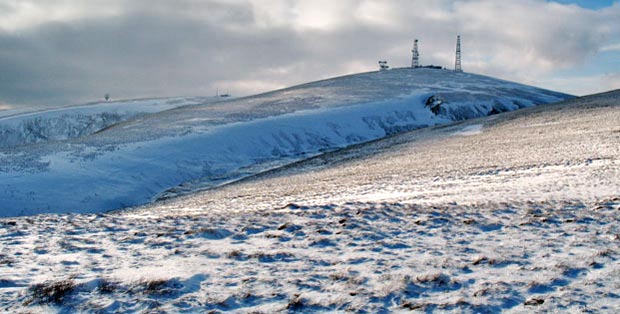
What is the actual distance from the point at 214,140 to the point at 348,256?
38.8m

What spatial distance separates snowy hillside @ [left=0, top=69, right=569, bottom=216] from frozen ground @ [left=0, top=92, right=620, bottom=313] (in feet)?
59.3

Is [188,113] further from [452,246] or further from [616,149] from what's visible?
[452,246]

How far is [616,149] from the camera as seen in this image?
22953mm

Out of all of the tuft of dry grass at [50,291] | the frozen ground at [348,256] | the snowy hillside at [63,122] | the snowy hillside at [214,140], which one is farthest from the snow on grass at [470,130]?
the snowy hillside at [63,122]

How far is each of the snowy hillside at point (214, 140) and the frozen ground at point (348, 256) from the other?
1807 cm

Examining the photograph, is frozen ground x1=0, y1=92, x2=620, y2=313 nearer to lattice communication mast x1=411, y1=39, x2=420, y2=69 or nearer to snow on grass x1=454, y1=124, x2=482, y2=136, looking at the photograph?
snow on grass x1=454, y1=124, x2=482, y2=136

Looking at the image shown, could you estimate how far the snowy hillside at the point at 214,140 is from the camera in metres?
31.6

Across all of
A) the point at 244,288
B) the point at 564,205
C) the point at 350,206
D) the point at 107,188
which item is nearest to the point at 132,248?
the point at 244,288

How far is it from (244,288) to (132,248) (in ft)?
11.9

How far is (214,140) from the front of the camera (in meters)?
47.0

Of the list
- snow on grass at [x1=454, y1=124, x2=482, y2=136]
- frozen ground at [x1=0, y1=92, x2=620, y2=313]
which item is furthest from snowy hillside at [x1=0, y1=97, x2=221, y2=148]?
frozen ground at [x1=0, y1=92, x2=620, y2=313]

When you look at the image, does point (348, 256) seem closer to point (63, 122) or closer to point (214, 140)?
point (214, 140)

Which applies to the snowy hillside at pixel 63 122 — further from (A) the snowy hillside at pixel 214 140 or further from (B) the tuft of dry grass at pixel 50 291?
(B) the tuft of dry grass at pixel 50 291

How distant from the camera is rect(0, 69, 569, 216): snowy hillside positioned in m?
Answer: 31.6
